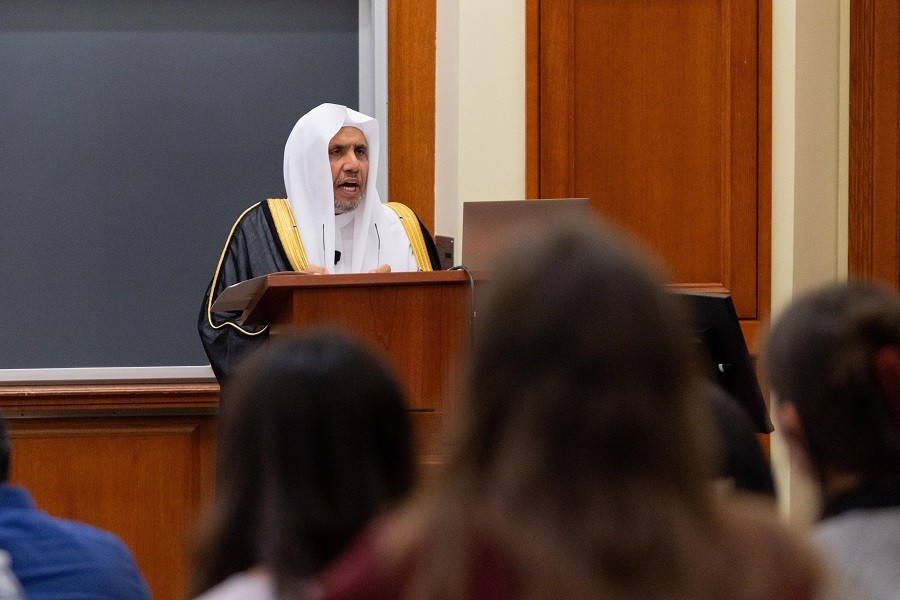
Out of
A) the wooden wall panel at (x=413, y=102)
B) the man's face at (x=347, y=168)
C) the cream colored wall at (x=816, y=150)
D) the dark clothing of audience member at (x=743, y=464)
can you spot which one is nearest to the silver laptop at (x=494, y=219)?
the dark clothing of audience member at (x=743, y=464)

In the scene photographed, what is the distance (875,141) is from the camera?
202 inches

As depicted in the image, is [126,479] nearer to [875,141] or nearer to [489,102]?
[489,102]

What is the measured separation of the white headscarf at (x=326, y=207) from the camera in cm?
506

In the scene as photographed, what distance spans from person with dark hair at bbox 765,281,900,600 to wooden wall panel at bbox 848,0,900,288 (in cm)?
364

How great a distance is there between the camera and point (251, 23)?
18.9ft

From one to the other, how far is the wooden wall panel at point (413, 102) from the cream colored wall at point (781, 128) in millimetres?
62

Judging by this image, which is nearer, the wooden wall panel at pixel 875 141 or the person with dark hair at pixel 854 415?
the person with dark hair at pixel 854 415

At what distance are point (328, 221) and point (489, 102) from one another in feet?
2.75

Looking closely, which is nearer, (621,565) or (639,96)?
(621,565)

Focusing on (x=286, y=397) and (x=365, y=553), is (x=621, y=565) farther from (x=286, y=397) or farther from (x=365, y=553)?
(x=286, y=397)

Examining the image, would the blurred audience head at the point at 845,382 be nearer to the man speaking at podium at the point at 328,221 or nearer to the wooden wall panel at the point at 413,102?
the man speaking at podium at the point at 328,221

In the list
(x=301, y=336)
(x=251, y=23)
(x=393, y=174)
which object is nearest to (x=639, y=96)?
(x=393, y=174)

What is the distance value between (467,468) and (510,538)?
0.07 meters

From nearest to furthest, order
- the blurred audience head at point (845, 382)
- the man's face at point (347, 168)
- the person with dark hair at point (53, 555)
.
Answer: the blurred audience head at point (845, 382)
the person with dark hair at point (53, 555)
the man's face at point (347, 168)
